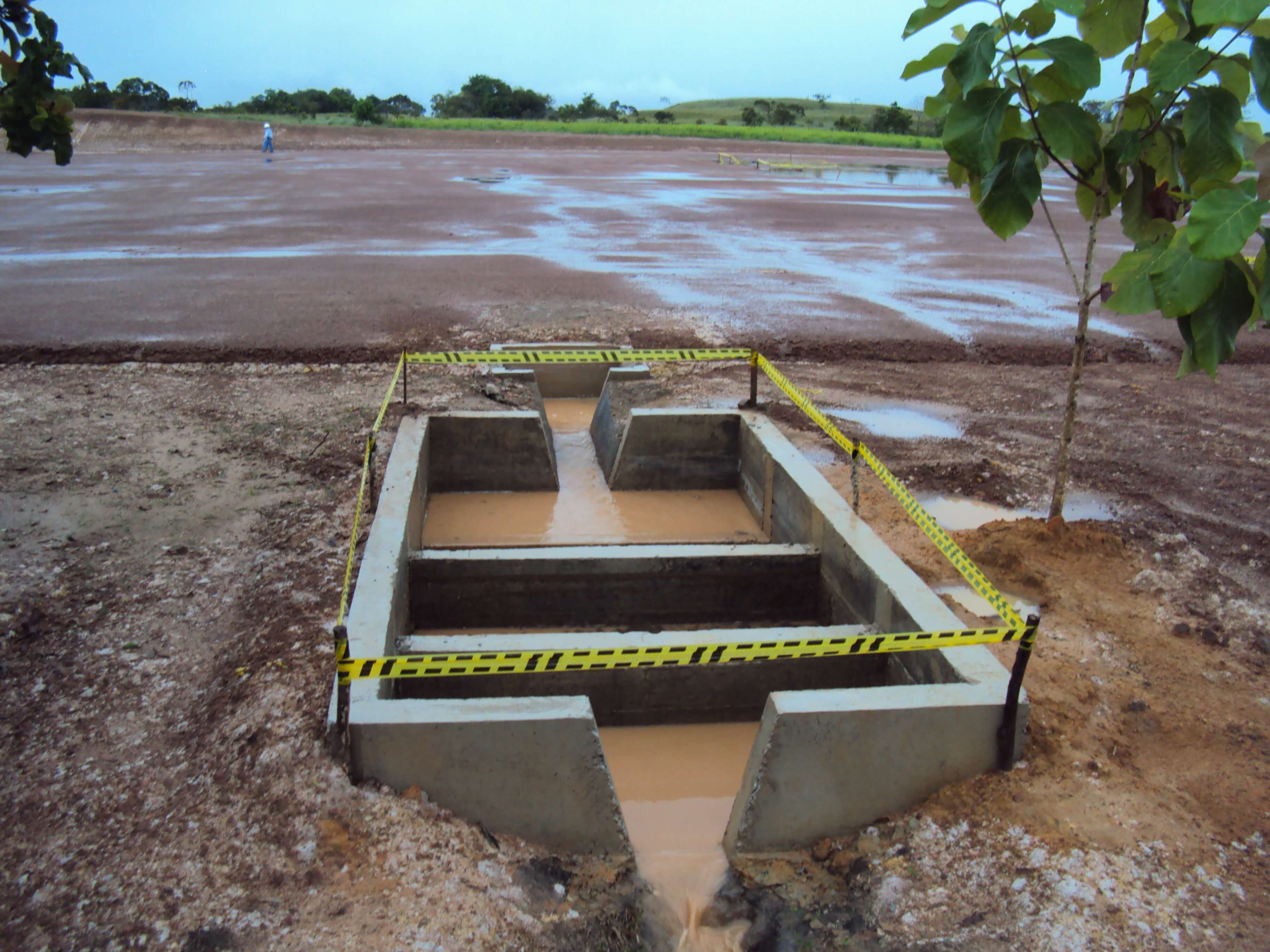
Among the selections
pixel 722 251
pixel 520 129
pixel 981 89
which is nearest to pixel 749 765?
pixel 981 89

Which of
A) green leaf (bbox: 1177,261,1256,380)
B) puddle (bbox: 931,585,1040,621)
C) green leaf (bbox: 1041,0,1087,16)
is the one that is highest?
green leaf (bbox: 1041,0,1087,16)

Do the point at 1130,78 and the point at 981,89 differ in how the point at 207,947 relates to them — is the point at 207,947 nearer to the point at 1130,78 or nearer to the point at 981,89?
the point at 981,89

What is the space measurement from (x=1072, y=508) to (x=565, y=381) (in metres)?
→ 5.96

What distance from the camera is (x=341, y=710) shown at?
4301 mm

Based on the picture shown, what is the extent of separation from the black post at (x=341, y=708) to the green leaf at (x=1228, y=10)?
4668 mm

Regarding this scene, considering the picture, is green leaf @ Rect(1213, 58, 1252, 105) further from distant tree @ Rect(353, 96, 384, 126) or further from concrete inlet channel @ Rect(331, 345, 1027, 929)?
distant tree @ Rect(353, 96, 384, 126)

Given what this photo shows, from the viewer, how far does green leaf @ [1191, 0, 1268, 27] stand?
14.8 ft

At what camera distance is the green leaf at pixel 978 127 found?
5.35m

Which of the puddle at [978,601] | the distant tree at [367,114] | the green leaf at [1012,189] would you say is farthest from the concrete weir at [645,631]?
the distant tree at [367,114]

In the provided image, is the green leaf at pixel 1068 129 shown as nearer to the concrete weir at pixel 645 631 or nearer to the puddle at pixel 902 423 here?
the concrete weir at pixel 645 631

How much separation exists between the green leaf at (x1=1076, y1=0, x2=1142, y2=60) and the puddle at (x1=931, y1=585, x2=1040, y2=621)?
3461mm

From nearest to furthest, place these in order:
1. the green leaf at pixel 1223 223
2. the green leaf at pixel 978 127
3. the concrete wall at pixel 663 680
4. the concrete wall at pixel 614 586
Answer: the green leaf at pixel 1223 223, the green leaf at pixel 978 127, the concrete wall at pixel 663 680, the concrete wall at pixel 614 586

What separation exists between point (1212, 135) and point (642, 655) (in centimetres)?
420

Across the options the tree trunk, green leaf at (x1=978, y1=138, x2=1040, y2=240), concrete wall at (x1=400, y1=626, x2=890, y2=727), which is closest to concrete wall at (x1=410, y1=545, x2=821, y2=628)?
concrete wall at (x1=400, y1=626, x2=890, y2=727)
